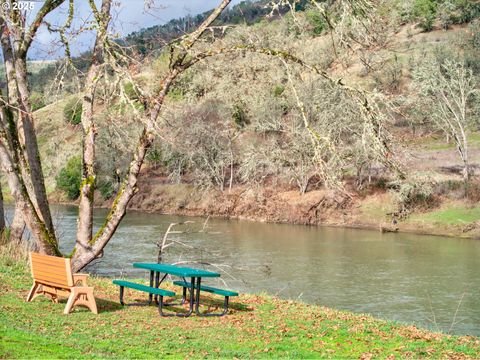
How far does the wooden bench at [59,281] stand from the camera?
8.57 meters

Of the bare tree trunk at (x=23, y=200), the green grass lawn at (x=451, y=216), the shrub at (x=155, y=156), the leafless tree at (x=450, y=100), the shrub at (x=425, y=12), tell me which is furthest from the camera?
the shrub at (x=425, y=12)

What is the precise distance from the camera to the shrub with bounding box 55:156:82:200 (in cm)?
5328

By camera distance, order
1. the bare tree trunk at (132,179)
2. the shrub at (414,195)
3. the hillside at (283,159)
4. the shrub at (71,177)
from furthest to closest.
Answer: the shrub at (71,177)
the hillside at (283,159)
the shrub at (414,195)
the bare tree trunk at (132,179)

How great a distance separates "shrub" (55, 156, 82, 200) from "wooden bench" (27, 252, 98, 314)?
45.1 metres

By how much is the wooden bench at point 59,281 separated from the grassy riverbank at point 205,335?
17 cm

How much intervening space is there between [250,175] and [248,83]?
36.8 feet

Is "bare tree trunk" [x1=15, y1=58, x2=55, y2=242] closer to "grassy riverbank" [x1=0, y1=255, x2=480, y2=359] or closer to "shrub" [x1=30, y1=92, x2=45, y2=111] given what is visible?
"shrub" [x1=30, y1=92, x2=45, y2=111]

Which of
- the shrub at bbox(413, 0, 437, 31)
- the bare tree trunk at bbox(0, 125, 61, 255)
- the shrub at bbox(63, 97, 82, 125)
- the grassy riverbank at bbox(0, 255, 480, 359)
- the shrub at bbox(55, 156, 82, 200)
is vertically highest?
the shrub at bbox(413, 0, 437, 31)

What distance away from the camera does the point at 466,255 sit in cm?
2725

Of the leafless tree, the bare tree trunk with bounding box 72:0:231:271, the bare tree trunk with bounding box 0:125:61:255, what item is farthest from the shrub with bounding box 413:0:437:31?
the bare tree trunk with bounding box 0:125:61:255

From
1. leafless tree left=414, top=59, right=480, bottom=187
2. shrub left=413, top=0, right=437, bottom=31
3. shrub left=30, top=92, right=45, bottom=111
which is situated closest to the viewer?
shrub left=30, top=92, right=45, bottom=111

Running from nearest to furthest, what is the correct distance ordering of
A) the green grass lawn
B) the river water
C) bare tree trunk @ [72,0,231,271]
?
bare tree trunk @ [72,0,231,271], the river water, the green grass lawn

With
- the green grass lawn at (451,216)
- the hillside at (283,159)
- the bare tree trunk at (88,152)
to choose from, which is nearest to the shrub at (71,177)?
the hillside at (283,159)

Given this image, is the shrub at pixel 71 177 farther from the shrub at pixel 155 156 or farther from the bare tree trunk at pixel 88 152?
the bare tree trunk at pixel 88 152
